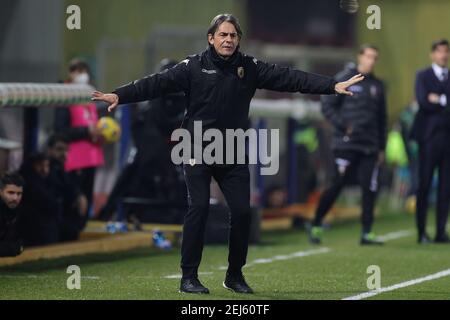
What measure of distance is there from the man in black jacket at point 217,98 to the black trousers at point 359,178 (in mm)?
5724

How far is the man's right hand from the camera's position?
10.8 m

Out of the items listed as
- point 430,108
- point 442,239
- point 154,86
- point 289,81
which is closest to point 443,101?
point 430,108

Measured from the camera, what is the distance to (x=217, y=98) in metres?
11.2

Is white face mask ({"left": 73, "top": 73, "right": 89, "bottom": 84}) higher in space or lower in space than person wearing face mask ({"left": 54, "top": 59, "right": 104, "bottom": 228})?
higher

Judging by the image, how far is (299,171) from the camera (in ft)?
Answer: 75.0

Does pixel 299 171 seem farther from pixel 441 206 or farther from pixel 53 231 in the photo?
pixel 53 231

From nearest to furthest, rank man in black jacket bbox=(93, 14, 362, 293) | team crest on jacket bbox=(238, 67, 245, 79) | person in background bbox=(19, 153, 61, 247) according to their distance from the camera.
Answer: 1. man in black jacket bbox=(93, 14, 362, 293)
2. team crest on jacket bbox=(238, 67, 245, 79)
3. person in background bbox=(19, 153, 61, 247)

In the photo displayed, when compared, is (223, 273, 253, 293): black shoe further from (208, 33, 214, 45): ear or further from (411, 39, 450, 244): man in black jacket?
(411, 39, 450, 244): man in black jacket

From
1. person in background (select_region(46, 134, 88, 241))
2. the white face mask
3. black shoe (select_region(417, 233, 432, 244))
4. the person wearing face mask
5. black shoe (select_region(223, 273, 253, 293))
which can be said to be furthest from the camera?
Answer: black shoe (select_region(417, 233, 432, 244))

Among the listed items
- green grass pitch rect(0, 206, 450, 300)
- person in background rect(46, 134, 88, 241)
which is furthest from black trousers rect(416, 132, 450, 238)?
person in background rect(46, 134, 88, 241)

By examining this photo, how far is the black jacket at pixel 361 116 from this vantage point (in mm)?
17078

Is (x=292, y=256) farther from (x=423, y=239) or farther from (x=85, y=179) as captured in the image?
(x=85, y=179)

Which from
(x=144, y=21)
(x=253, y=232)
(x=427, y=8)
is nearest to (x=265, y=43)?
(x=427, y=8)

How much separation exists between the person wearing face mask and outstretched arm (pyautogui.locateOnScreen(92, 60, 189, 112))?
5654mm
